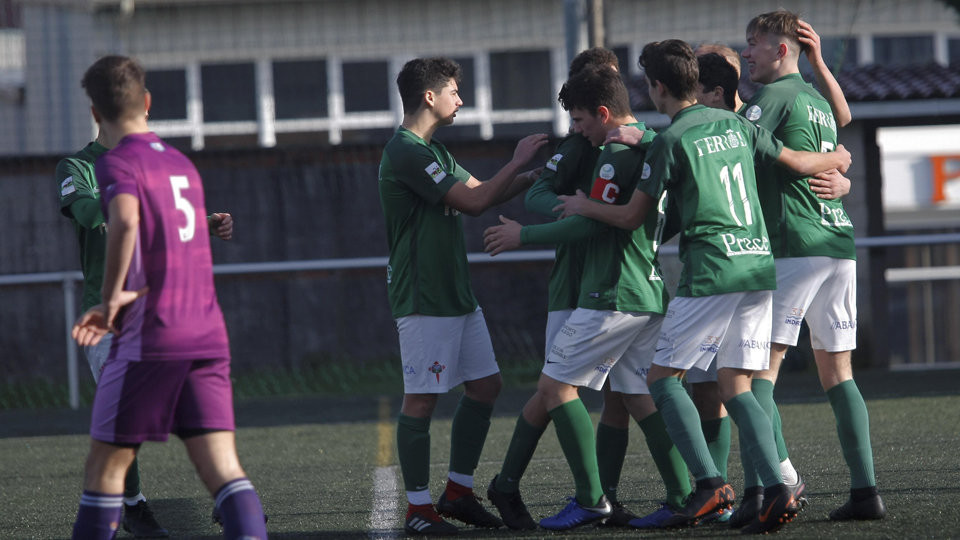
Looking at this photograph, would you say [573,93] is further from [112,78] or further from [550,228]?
[112,78]

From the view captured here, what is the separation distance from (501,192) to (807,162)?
1258mm

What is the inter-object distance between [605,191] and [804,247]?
88 centimetres

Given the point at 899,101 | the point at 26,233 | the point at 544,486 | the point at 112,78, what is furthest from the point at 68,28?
the point at 112,78

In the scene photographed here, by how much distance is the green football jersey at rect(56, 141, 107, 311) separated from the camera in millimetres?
5328

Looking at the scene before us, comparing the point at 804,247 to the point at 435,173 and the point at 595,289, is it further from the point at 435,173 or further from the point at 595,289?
the point at 435,173

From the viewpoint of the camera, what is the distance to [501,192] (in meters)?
5.17

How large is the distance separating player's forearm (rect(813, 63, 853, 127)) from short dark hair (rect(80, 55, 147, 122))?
295 cm

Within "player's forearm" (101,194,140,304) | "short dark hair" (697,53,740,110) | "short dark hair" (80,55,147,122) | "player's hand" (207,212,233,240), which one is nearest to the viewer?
"player's forearm" (101,194,140,304)

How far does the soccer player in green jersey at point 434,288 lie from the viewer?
203 inches

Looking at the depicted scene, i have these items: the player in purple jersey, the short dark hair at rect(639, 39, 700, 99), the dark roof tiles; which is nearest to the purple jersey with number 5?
the player in purple jersey

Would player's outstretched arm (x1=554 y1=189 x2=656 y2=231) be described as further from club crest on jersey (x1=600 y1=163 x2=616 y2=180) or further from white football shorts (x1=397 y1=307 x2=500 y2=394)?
white football shorts (x1=397 y1=307 x2=500 y2=394)

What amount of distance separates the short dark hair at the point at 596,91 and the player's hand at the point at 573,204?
377mm

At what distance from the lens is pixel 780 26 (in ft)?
17.0

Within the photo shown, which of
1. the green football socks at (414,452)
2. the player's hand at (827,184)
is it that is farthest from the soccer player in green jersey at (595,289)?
the player's hand at (827,184)
